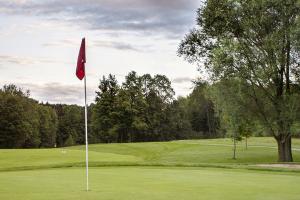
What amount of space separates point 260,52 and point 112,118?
72672mm

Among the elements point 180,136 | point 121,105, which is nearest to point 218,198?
point 121,105

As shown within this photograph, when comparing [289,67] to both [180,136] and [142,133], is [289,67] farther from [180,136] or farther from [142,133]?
[180,136]

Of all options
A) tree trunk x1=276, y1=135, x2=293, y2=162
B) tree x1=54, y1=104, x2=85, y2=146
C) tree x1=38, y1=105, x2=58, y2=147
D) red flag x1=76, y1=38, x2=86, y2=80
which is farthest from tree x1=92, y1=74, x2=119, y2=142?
red flag x1=76, y1=38, x2=86, y2=80

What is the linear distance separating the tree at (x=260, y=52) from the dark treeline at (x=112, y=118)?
215ft

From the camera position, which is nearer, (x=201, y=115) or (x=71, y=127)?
(x=71, y=127)

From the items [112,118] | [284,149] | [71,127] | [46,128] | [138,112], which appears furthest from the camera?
[71,127]

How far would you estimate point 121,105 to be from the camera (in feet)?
347

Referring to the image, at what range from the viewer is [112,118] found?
10669 centimetres

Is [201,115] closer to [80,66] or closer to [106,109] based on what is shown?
[106,109]

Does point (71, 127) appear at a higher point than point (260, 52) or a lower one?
lower

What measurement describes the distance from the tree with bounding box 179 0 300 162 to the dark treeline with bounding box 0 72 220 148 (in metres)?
65.6

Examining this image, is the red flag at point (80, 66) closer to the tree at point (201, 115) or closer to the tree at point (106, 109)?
the tree at point (106, 109)

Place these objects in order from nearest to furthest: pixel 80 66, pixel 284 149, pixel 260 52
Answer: pixel 80 66
pixel 260 52
pixel 284 149

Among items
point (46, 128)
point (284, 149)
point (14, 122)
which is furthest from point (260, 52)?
point (46, 128)
